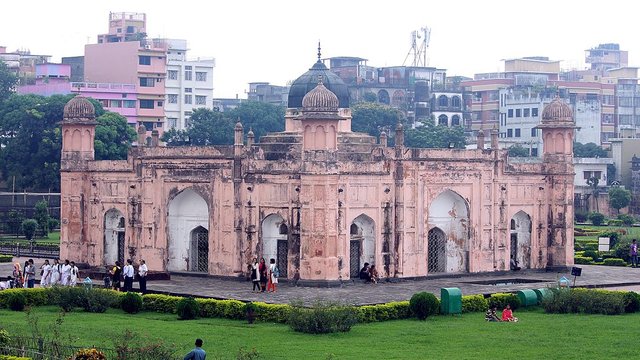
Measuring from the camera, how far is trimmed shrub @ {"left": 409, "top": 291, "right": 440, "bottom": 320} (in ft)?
105

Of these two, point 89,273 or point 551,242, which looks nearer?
point 89,273

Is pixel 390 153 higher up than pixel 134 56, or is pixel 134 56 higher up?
pixel 134 56

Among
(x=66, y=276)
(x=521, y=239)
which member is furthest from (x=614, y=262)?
(x=66, y=276)

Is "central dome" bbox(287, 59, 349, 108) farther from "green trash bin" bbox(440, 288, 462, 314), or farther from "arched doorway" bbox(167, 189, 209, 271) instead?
"green trash bin" bbox(440, 288, 462, 314)

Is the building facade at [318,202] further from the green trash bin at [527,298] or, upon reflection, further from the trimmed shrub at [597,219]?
the trimmed shrub at [597,219]

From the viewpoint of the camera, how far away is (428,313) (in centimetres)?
3206

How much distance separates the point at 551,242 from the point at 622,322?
14181 mm

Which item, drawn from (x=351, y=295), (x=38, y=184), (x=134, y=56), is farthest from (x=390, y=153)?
(x=134, y=56)

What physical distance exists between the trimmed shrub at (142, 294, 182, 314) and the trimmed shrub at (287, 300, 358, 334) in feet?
14.1

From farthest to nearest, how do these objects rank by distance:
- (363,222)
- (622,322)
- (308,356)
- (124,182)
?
(124,182)
(363,222)
(622,322)
(308,356)

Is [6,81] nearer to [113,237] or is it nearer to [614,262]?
[113,237]

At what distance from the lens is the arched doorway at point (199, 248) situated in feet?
141

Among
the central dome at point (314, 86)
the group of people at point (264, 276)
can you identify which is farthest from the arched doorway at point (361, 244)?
the central dome at point (314, 86)

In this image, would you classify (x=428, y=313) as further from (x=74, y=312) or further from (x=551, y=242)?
(x=551, y=242)
